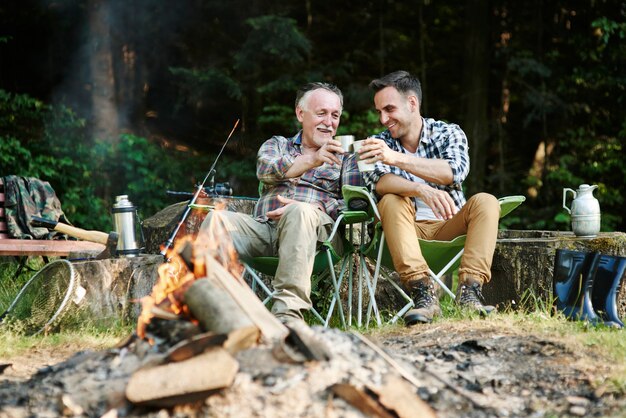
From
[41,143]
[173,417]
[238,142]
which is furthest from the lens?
[238,142]

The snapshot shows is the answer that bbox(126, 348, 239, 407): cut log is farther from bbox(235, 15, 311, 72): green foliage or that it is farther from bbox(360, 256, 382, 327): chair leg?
bbox(235, 15, 311, 72): green foliage

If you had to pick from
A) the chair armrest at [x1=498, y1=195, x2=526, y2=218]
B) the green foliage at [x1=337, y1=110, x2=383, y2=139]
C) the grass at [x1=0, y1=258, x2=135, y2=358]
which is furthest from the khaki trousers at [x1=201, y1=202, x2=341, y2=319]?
the green foliage at [x1=337, y1=110, x2=383, y2=139]

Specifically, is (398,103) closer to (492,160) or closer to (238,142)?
(238,142)

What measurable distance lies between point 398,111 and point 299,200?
0.66 metres

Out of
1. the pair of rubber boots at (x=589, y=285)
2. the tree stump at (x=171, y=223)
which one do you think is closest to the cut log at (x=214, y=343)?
the pair of rubber boots at (x=589, y=285)

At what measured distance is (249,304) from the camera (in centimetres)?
233

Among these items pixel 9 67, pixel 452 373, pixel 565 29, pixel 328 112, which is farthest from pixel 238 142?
pixel 452 373

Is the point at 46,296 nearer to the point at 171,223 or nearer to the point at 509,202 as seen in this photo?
the point at 171,223

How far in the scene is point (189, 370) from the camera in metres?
1.89

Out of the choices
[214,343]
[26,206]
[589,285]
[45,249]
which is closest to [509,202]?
[589,285]

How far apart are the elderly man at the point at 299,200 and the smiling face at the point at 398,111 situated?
0.25 m

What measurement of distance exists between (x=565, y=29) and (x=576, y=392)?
733cm

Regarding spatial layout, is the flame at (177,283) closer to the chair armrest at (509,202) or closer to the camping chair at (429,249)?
the camping chair at (429,249)

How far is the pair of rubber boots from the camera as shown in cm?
314
